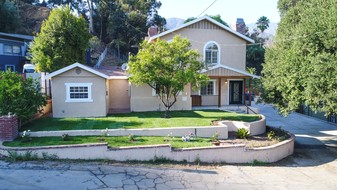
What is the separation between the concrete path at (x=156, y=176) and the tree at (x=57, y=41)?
13.3 m

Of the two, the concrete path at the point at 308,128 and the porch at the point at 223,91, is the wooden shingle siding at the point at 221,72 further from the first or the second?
the concrete path at the point at 308,128

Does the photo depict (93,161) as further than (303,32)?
No

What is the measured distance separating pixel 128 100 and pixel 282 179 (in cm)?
1324

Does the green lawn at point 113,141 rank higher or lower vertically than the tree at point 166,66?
lower

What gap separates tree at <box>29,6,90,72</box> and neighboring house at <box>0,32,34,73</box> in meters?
9.35

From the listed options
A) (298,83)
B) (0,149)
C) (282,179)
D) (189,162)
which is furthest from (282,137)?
(0,149)

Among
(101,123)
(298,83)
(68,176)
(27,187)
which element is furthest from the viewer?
(101,123)

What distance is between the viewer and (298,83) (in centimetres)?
1270

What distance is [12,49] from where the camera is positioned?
100 feet

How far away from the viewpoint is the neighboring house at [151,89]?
1560 centimetres

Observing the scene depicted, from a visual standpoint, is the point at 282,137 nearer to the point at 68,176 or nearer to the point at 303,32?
the point at 303,32

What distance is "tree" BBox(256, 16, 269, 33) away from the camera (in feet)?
165

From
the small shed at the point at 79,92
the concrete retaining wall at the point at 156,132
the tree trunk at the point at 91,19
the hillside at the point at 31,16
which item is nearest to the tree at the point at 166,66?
the small shed at the point at 79,92

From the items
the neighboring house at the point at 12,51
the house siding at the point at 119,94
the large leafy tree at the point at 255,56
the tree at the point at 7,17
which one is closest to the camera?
the house siding at the point at 119,94
